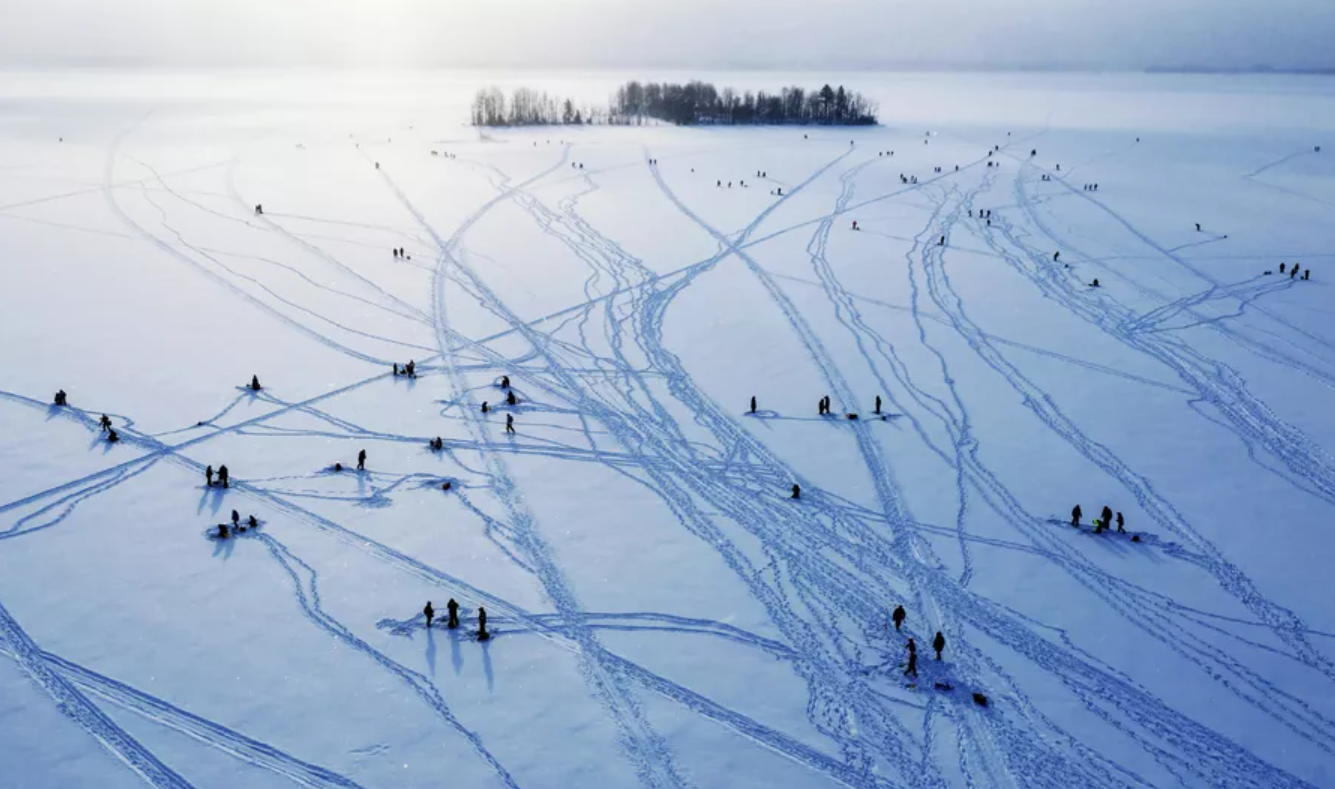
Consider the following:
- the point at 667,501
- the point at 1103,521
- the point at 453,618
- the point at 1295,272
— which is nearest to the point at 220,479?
the point at 453,618

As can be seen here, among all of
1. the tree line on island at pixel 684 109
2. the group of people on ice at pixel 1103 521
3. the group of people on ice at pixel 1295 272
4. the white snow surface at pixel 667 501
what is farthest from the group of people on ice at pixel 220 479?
the tree line on island at pixel 684 109

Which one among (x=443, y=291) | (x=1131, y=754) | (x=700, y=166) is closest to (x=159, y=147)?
(x=700, y=166)

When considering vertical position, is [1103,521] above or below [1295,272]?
below

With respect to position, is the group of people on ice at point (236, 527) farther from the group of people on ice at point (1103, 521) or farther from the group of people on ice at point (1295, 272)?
the group of people on ice at point (1295, 272)

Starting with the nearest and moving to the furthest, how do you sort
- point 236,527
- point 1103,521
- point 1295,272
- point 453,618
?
point 453,618 → point 236,527 → point 1103,521 → point 1295,272

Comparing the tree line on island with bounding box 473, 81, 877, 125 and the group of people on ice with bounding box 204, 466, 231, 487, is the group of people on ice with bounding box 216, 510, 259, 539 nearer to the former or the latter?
the group of people on ice with bounding box 204, 466, 231, 487

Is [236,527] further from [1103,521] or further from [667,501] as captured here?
[1103,521]

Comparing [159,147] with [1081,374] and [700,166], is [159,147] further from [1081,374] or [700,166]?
[1081,374]

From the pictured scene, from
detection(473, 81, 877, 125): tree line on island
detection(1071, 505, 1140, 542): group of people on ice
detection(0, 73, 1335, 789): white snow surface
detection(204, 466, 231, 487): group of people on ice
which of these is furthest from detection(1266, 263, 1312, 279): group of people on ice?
detection(473, 81, 877, 125): tree line on island
